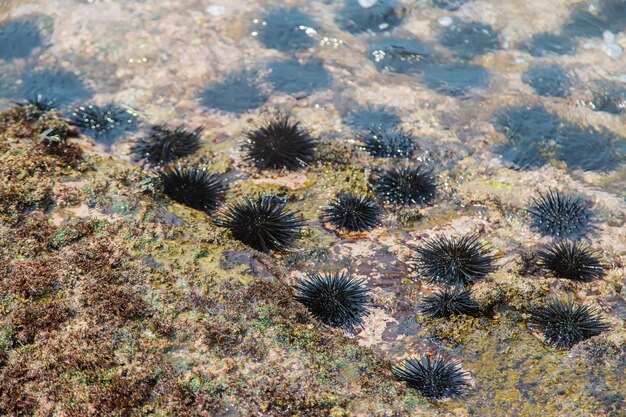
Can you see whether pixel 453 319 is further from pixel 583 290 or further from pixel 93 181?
pixel 93 181

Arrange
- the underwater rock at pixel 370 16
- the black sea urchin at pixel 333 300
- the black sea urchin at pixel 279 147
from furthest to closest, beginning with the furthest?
the underwater rock at pixel 370 16
the black sea urchin at pixel 279 147
the black sea urchin at pixel 333 300

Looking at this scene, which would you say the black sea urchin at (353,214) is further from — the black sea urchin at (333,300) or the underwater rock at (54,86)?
the underwater rock at (54,86)

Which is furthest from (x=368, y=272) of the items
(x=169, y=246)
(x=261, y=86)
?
(x=261, y=86)

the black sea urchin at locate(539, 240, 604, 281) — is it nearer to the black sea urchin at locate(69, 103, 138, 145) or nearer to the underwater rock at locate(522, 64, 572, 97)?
the underwater rock at locate(522, 64, 572, 97)

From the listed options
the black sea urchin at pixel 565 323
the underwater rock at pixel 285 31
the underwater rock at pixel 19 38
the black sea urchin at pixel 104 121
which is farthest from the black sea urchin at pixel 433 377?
the underwater rock at pixel 19 38

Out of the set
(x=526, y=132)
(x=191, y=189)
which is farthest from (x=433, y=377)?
(x=526, y=132)

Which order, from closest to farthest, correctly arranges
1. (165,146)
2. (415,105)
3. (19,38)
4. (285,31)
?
(165,146), (415,105), (19,38), (285,31)

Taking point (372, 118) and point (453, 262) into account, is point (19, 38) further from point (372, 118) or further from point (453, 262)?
point (453, 262)

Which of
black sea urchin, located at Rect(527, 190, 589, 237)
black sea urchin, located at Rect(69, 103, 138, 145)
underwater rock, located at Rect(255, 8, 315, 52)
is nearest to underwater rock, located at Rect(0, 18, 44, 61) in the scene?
black sea urchin, located at Rect(69, 103, 138, 145)
